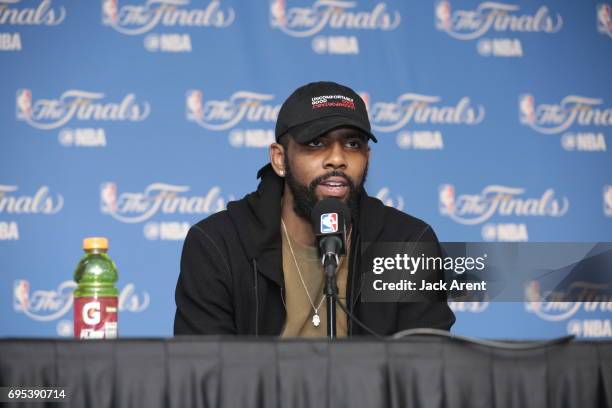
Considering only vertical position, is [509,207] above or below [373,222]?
above

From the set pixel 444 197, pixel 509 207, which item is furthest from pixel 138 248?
pixel 509 207

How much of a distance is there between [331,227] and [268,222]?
70cm

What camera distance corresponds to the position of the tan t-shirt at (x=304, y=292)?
2.42m

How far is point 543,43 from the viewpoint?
13.7 feet

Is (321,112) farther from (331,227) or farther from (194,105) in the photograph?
(194,105)

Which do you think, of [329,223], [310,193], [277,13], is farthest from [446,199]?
[329,223]

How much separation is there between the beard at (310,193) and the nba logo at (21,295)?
5.58ft

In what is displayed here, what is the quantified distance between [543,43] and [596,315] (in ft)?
4.10

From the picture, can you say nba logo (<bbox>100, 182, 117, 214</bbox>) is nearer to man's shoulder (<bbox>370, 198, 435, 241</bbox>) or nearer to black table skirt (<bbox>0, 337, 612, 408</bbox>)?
man's shoulder (<bbox>370, 198, 435, 241</bbox>)

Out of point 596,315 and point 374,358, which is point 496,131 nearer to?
point 596,315

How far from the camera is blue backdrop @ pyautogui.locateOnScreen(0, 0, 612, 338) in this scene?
12.8 feet

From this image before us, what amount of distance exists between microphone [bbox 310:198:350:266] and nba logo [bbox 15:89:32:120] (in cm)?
241

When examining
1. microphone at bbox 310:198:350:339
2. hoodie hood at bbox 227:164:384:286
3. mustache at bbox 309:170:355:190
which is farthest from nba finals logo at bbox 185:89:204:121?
microphone at bbox 310:198:350:339

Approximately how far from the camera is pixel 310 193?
2.48 meters
